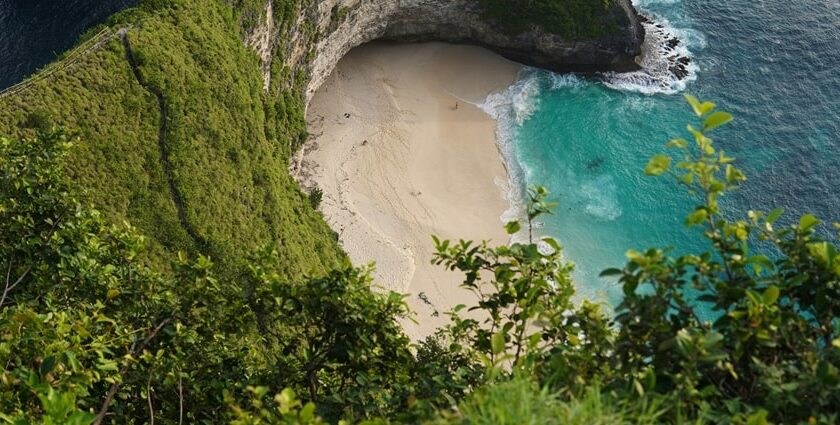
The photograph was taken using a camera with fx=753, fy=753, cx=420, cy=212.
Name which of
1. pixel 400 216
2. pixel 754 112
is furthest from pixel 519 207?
pixel 754 112

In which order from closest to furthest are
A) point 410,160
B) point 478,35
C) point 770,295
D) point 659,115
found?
point 770,295 → point 410,160 → point 659,115 → point 478,35

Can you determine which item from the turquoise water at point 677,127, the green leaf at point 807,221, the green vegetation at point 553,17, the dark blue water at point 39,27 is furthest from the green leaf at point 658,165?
the green vegetation at point 553,17

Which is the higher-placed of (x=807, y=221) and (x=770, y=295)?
(x=807, y=221)

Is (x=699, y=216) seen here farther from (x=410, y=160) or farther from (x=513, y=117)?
(x=513, y=117)

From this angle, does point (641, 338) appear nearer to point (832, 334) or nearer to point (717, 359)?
point (717, 359)

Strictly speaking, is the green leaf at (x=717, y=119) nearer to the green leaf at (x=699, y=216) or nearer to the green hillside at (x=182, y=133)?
the green leaf at (x=699, y=216)

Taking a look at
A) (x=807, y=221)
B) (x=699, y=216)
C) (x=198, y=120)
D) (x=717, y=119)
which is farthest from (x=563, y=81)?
(x=717, y=119)
